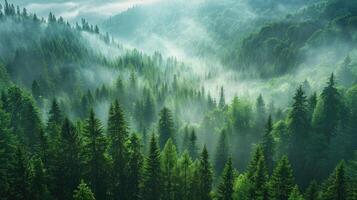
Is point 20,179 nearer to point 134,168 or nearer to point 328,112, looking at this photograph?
point 134,168

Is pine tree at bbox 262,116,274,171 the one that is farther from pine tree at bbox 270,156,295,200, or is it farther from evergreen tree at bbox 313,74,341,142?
pine tree at bbox 270,156,295,200

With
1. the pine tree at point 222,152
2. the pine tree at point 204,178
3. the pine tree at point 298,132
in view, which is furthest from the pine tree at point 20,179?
the pine tree at point 298,132

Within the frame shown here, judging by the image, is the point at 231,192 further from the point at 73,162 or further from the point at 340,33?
the point at 340,33

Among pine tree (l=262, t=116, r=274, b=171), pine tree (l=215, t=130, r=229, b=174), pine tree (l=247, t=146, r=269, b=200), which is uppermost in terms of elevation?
pine tree (l=247, t=146, r=269, b=200)

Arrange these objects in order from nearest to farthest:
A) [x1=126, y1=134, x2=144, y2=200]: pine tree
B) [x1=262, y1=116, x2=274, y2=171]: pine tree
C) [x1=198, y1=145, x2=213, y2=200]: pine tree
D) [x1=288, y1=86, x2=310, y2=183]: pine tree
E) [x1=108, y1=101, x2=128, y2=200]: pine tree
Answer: [x1=108, y1=101, x2=128, y2=200]: pine tree
[x1=198, y1=145, x2=213, y2=200]: pine tree
[x1=126, y1=134, x2=144, y2=200]: pine tree
[x1=262, y1=116, x2=274, y2=171]: pine tree
[x1=288, y1=86, x2=310, y2=183]: pine tree

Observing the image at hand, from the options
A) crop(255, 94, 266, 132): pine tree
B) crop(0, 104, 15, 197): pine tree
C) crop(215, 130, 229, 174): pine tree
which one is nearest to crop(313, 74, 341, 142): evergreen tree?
crop(255, 94, 266, 132): pine tree

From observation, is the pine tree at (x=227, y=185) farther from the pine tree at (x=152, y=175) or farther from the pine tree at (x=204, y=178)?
the pine tree at (x=152, y=175)
